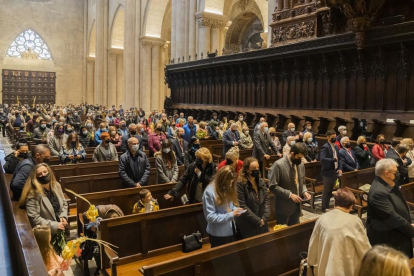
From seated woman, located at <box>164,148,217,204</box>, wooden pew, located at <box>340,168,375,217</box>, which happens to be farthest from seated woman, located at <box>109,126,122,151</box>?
wooden pew, located at <box>340,168,375,217</box>

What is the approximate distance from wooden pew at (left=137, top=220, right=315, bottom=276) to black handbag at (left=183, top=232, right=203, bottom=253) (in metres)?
1.17

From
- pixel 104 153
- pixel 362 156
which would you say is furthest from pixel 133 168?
pixel 362 156

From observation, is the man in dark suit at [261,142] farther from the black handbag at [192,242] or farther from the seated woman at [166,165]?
the black handbag at [192,242]

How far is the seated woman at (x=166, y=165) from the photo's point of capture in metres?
6.57

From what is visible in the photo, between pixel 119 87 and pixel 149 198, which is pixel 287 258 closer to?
pixel 149 198

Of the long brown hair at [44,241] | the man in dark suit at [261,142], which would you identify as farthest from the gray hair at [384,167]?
the man in dark suit at [261,142]

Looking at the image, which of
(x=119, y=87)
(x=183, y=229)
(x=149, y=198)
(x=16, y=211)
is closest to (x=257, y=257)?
(x=183, y=229)

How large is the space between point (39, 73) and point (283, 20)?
3359 centimetres

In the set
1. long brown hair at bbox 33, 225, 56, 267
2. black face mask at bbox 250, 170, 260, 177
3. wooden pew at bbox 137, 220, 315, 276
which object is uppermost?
black face mask at bbox 250, 170, 260, 177

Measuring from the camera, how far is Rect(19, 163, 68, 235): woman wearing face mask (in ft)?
13.6

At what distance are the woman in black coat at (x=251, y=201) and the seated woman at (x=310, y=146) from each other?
4.83 metres

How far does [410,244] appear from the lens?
4168 mm

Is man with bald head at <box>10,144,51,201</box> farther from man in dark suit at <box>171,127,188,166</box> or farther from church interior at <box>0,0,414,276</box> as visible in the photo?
man in dark suit at <box>171,127,188,166</box>

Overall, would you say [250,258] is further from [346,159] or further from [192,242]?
[346,159]
